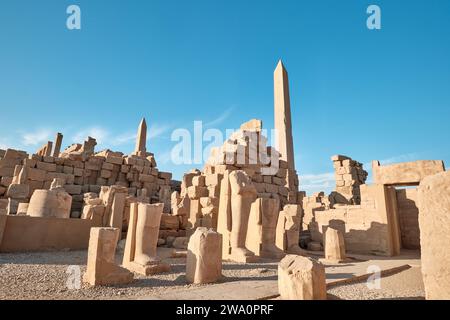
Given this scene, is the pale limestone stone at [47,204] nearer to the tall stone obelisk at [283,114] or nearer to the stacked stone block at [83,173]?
the stacked stone block at [83,173]

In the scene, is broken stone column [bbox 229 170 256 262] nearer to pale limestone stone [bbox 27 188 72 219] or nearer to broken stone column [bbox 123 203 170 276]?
broken stone column [bbox 123 203 170 276]

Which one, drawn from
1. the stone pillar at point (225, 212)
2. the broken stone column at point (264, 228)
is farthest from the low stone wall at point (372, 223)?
the stone pillar at point (225, 212)

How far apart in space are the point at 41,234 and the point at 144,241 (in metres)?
3.24

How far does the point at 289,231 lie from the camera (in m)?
8.24

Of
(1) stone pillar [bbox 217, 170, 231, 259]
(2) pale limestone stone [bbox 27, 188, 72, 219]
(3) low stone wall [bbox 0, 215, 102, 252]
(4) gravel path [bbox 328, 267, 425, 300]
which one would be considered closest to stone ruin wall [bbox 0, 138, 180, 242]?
(2) pale limestone stone [bbox 27, 188, 72, 219]

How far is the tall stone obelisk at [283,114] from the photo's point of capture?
17.5 m

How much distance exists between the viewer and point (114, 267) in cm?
411

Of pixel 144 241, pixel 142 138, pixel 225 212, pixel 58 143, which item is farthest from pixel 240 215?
pixel 58 143

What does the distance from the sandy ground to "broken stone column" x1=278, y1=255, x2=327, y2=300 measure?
1.33 ft

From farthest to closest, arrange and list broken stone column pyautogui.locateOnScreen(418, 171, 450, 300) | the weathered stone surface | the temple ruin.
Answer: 1. the weathered stone surface
2. the temple ruin
3. broken stone column pyautogui.locateOnScreen(418, 171, 450, 300)

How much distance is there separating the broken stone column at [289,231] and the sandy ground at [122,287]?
2256 mm

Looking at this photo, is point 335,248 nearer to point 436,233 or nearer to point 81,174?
point 436,233

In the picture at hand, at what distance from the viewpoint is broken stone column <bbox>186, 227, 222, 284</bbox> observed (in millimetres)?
4270

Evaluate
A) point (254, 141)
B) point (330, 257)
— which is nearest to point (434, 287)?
point (330, 257)
